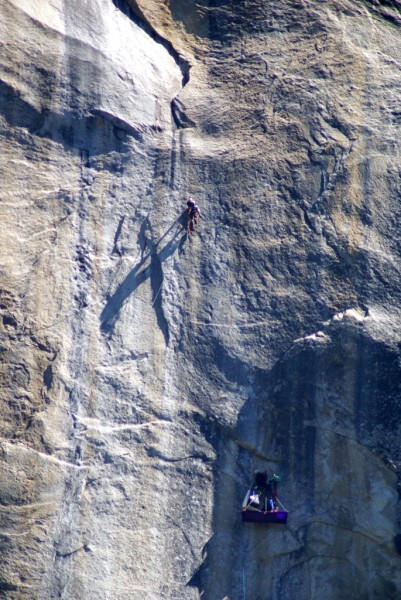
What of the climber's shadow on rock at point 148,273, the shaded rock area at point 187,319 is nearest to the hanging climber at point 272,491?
the shaded rock area at point 187,319

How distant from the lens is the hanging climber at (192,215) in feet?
42.3

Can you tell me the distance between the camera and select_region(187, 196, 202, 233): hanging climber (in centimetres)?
1289

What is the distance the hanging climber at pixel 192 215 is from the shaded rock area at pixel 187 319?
13cm

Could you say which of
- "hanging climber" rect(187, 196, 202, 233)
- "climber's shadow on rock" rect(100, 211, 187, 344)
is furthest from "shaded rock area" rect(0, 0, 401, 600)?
"hanging climber" rect(187, 196, 202, 233)

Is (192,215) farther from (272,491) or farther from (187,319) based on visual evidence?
(272,491)

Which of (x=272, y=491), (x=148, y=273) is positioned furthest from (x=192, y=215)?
(x=272, y=491)

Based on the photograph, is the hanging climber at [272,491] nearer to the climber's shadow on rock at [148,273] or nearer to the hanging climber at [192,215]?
the climber's shadow on rock at [148,273]

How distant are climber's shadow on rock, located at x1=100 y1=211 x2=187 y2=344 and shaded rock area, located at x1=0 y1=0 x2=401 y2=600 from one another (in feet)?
0.10

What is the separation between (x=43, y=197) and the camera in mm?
12484

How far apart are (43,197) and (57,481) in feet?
11.7

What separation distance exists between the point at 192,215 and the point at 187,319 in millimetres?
1385

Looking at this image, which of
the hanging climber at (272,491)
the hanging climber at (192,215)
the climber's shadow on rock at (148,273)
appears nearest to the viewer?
the hanging climber at (272,491)

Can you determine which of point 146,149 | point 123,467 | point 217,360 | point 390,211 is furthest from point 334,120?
point 123,467

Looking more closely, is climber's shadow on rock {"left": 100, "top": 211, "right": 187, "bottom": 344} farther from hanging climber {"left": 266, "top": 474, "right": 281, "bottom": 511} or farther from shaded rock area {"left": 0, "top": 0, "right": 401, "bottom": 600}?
hanging climber {"left": 266, "top": 474, "right": 281, "bottom": 511}
